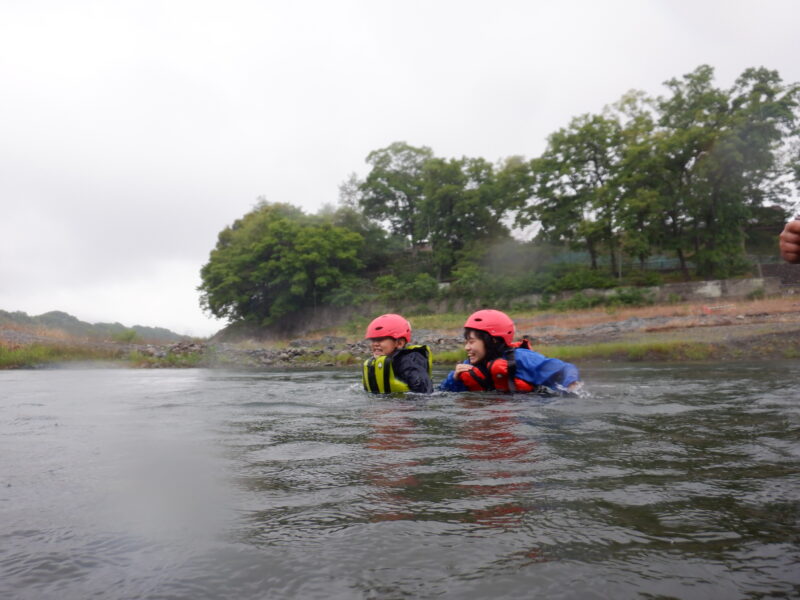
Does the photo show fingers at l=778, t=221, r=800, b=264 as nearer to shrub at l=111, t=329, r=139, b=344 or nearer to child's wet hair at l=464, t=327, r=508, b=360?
child's wet hair at l=464, t=327, r=508, b=360

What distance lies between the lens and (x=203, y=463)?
375cm

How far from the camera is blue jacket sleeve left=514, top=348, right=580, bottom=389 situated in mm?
7496

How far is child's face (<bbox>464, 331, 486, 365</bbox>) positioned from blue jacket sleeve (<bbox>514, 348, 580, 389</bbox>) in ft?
1.68

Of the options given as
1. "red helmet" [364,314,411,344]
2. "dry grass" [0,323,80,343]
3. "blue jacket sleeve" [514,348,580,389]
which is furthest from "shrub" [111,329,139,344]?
"blue jacket sleeve" [514,348,580,389]

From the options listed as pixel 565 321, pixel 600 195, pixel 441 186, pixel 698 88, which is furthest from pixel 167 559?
pixel 441 186

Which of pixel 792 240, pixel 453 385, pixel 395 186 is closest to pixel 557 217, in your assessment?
pixel 395 186

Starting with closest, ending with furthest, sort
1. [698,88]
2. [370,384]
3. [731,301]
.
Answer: [370,384] < [731,301] < [698,88]

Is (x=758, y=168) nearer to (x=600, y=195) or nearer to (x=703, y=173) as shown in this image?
(x=703, y=173)

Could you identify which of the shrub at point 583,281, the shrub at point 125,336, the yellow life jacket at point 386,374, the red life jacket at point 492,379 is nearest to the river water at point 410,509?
the red life jacket at point 492,379

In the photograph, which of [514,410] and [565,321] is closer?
[514,410]

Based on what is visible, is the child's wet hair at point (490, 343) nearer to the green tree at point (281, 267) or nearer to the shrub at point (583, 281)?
the shrub at point (583, 281)

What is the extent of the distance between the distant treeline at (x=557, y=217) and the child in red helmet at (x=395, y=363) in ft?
105

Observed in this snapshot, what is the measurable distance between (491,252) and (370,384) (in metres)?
38.6

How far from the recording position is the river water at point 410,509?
1835mm
